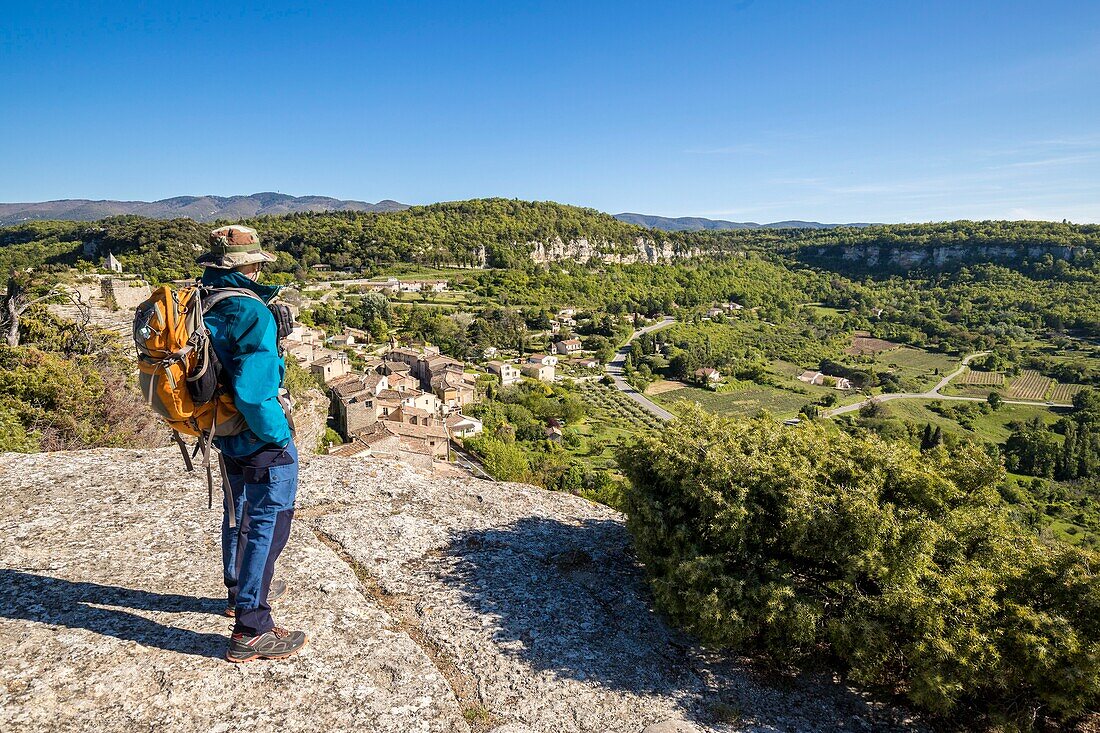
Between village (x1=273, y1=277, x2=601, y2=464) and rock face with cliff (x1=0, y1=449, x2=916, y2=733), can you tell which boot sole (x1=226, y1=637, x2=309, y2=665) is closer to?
rock face with cliff (x1=0, y1=449, x2=916, y2=733)

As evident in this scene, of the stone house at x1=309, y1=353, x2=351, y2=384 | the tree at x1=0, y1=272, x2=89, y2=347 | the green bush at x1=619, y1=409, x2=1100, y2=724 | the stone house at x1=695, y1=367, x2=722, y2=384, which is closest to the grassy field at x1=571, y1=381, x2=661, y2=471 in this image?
A: the stone house at x1=695, y1=367, x2=722, y2=384

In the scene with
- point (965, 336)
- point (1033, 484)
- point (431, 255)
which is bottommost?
point (1033, 484)

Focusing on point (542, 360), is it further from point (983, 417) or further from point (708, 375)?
point (983, 417)

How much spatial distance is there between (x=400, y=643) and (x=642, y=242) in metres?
143

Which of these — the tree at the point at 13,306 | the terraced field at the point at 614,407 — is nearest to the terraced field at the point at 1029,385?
the terraced field at the point at 614,407

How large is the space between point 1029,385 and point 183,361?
305 feet

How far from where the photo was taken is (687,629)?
509cm

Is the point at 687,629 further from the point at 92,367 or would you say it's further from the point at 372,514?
the point at 92,367

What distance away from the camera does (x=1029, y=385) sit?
7069cm

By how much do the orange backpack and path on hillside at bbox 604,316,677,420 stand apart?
43486mm

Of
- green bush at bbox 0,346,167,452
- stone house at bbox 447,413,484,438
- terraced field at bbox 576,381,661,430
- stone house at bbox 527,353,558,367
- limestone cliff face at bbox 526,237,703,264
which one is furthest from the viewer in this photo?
limestone cliff face at bbox 526,237,703,264

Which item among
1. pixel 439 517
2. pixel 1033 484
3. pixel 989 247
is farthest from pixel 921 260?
pixel 439 517

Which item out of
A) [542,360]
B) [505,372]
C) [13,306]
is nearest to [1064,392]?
[542,360]

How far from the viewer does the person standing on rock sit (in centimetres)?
339
